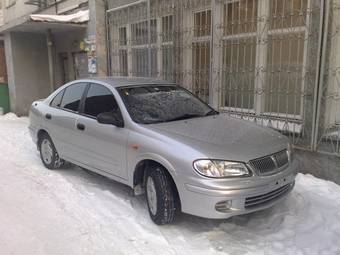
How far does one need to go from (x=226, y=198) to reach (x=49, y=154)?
359 centimetres

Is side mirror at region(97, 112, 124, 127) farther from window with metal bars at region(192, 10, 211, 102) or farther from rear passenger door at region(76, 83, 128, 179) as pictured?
window with metal bars at region(192, 10, 211, 102)

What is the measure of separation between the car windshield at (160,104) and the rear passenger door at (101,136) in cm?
21

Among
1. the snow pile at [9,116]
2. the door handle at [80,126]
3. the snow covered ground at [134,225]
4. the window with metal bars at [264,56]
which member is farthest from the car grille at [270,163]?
the snow pile at [9,116]

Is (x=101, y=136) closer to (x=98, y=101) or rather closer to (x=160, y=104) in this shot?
(x=98, y=101)

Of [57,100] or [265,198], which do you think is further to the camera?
[57,100]

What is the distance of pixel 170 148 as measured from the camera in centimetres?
367

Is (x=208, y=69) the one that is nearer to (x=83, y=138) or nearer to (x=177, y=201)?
(x=83, y=138)

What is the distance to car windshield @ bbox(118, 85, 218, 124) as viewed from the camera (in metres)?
4.35

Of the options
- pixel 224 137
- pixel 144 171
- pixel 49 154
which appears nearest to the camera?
pixel 224 137

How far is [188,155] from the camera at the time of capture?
3508 millimetres

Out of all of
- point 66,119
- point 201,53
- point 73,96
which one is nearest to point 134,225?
point 66,119

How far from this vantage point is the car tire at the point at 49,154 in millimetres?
5851

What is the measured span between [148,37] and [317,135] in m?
4.90

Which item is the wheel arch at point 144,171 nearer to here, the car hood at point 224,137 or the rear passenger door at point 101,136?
the rear passenger door at point 101,136
